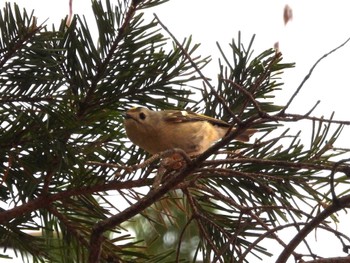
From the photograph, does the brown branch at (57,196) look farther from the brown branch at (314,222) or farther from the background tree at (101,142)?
the brown branch at (314,222)

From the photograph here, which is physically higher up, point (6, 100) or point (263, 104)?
point (263, 104)

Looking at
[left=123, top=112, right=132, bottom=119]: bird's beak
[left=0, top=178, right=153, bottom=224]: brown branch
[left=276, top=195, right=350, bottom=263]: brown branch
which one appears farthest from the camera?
[left=123, top=112, right=132, bottom=119]: bird's beak

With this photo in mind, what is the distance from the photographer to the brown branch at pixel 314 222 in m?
0.84

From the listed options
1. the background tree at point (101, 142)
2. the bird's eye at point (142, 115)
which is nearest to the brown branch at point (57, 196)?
the background tree at point (101, 142)

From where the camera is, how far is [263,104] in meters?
1.43

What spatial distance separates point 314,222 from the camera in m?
0.85

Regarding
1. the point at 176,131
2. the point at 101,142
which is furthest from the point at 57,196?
the point at 176,131

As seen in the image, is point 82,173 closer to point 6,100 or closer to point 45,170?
point 45,170

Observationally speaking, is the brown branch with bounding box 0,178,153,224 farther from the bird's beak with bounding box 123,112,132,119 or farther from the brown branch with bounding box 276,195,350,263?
the brown branch with bounding box 276,195,350,263

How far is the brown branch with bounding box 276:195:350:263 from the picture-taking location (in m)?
0.84

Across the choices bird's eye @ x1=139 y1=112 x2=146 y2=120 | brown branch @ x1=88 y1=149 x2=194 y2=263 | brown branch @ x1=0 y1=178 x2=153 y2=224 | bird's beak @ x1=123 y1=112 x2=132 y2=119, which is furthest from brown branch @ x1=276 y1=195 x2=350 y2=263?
bird's eye @ x1=139 y1=112 x2=146 y2=120

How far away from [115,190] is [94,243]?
0.35 metres

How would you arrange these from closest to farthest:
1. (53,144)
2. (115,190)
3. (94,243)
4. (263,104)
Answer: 1. (94,243)
2. (53,144)
3. (115,190)
4. (263,104)

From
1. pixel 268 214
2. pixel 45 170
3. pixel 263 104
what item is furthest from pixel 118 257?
pixel 263 104
